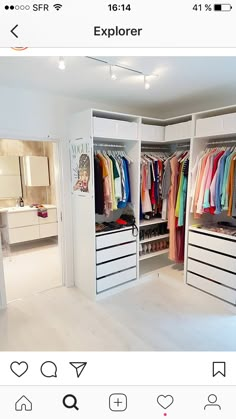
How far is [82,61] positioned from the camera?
71.2 inches

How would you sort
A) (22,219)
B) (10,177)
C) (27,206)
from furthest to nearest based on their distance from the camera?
(27,206) → (10,177) → (22,219)

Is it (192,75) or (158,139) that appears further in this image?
(158,139)

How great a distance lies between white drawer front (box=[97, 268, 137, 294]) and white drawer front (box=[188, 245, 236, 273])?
2.51 feet

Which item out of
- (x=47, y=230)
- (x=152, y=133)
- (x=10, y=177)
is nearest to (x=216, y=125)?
(x=152, y=133)

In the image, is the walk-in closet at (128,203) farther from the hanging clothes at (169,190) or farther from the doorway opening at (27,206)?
the doorway opening at (27,206)

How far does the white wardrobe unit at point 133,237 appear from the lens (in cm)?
249

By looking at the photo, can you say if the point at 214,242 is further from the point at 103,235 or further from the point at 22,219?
the point at 22,219

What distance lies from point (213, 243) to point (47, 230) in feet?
10.3

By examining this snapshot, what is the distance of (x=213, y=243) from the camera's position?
2.61 meters
